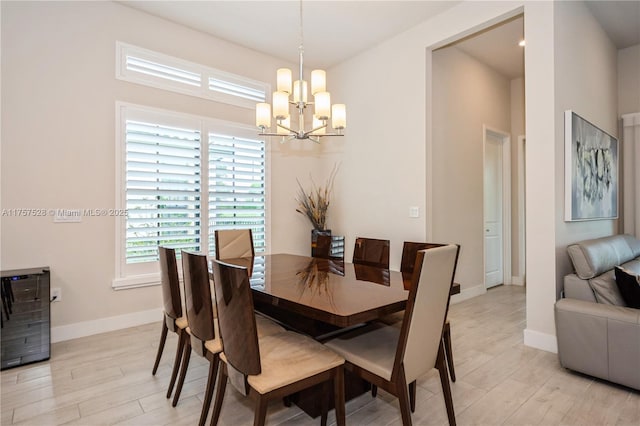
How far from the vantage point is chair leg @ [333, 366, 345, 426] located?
5.21 feet

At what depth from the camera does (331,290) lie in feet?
6.28

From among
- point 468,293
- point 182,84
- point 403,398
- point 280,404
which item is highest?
point 182,84

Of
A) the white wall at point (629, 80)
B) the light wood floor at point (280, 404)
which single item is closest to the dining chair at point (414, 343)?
the light wood floor at point (280, 404)

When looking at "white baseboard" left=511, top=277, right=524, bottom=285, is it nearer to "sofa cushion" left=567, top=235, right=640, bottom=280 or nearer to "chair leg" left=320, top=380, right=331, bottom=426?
"sofa cushion" left=567, top=235, right=640, bottom=280

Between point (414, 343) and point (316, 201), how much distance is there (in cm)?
355

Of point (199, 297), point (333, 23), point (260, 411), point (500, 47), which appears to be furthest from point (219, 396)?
point (500, 47)

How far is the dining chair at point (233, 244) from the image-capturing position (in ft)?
10.8

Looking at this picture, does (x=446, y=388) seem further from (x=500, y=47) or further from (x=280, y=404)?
(x=500, y=47)

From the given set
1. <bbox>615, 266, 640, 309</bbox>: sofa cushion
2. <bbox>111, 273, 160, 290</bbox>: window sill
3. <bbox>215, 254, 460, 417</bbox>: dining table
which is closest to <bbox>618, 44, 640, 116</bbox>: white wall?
<bbox>615, 266, 640, 309</bbox>: sofa cushion

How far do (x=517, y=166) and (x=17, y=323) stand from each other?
6.21 metres

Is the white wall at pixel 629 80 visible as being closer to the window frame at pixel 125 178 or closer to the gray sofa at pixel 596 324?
the gray sofa at pixel 596 324

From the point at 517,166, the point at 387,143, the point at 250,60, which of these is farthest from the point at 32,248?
the point at 517,166

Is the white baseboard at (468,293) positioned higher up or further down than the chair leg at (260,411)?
further down

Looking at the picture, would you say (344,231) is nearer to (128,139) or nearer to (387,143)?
(387,143)
